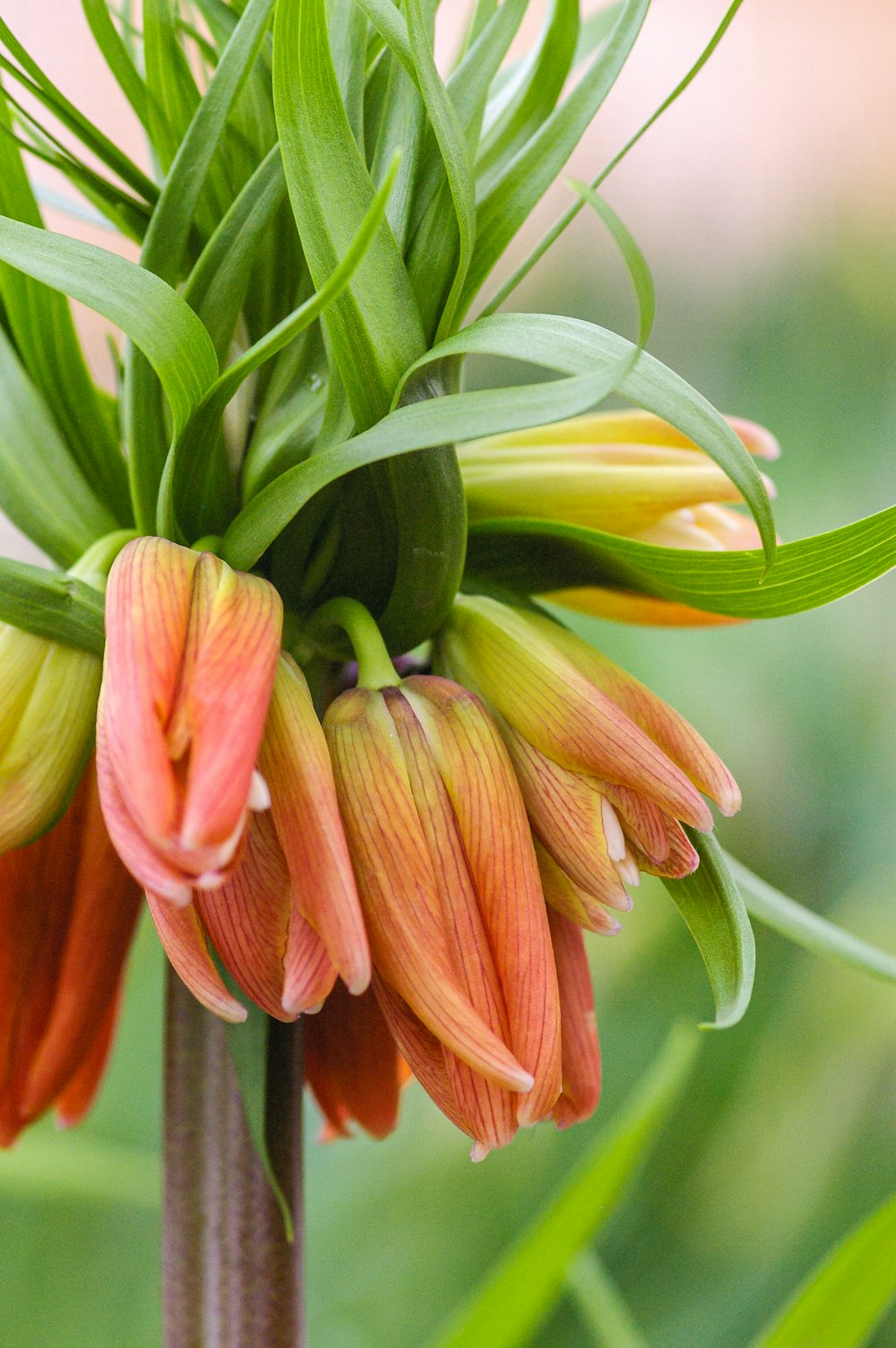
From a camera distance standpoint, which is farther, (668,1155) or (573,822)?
(668,1155)

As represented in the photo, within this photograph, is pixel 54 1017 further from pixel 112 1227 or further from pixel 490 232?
pixel 112 1227

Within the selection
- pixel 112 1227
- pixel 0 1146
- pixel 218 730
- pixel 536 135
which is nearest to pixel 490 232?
pixel 536 135

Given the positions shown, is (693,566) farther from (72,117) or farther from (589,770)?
(72,117)

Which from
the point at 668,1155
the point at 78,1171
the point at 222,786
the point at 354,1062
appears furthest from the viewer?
the point at 668,1155

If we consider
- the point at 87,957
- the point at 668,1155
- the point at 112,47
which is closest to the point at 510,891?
the point at 87,957

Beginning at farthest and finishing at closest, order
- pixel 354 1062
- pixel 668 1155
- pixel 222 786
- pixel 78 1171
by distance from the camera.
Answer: pixel 668 1155 → pixel 78 1171 → pixel 354 1062 → pixel 222 786

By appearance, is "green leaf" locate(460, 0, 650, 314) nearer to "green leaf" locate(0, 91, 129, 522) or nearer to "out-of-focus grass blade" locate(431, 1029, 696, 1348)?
"green leaf" locate(0, 91, 129, 522)
